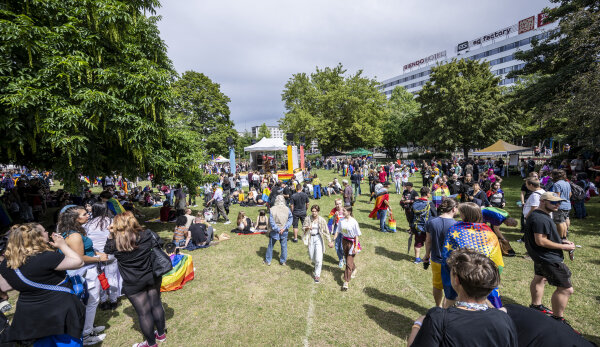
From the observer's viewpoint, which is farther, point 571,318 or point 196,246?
point 196,246

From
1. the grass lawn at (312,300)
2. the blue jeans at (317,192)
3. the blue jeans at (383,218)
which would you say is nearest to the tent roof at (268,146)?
the blue jeans at (317,192)

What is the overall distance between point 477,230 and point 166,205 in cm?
1164

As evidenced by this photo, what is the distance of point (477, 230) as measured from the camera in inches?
117

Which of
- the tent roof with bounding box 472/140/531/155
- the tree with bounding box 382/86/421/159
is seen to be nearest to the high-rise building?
the tree with bounding box 382/86/421/159

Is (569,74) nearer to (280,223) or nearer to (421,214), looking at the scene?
(421,214)

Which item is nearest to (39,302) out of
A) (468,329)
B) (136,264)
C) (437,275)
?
(136,264)

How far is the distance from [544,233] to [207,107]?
37.8m

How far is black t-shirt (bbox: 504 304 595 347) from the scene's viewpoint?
1.45 m

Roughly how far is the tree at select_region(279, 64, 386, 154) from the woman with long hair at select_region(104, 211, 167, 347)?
3429 cm

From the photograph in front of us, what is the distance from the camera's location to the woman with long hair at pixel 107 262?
4746 mm

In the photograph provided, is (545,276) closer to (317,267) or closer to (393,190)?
(317,267)

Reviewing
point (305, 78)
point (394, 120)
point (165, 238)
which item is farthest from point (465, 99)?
point (165, 238)

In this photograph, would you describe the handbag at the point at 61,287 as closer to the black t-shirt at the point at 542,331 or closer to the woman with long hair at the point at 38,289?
the woman with long hair at the point at 38,289

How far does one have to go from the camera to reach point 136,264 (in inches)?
133
